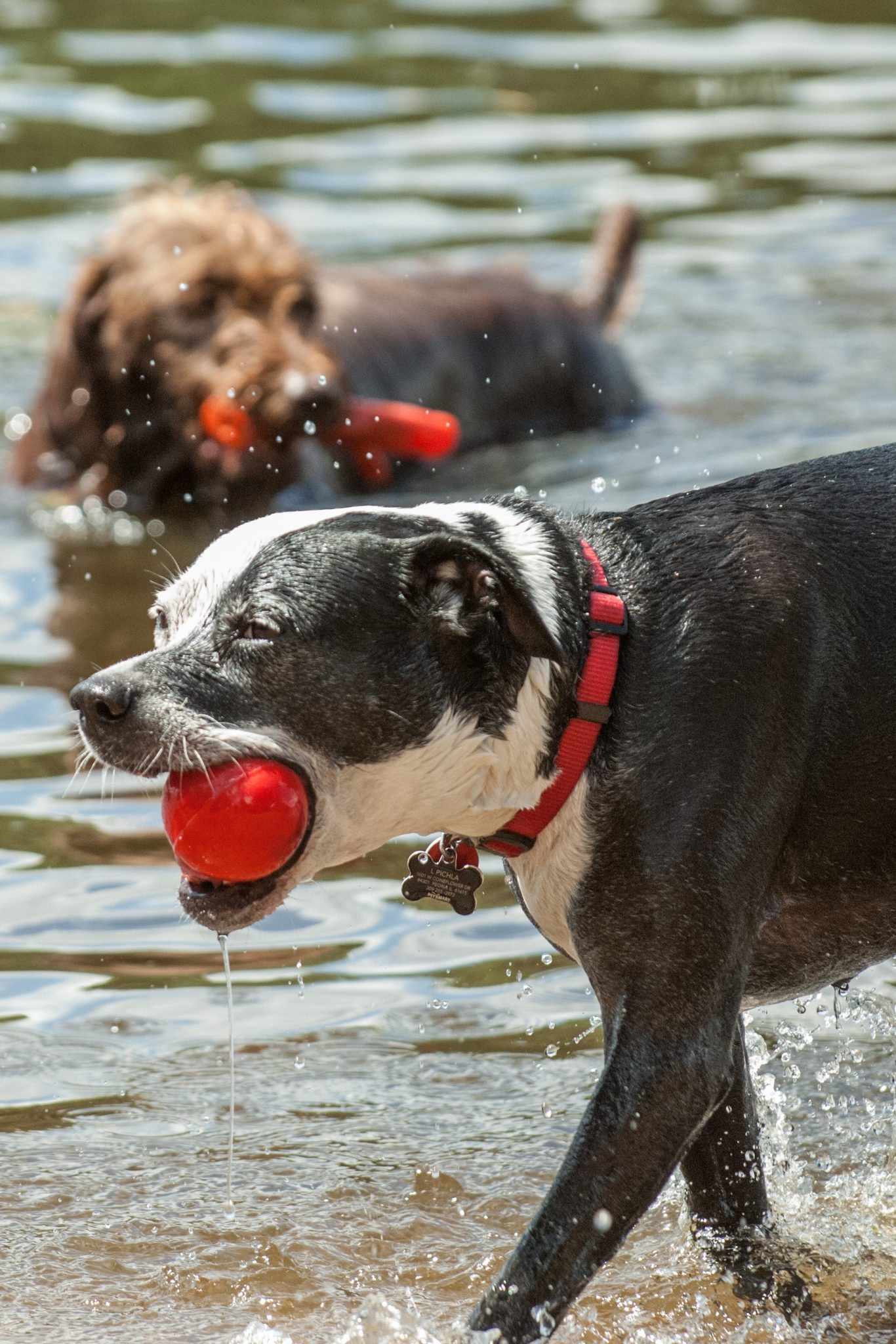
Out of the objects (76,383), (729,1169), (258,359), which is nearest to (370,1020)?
(729,1169)

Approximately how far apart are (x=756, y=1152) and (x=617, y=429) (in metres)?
5.55

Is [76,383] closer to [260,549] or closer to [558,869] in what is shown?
[260,549]

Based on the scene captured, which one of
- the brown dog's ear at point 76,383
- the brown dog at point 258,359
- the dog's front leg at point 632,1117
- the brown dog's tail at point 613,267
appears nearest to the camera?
the dog's front leg at point 632,1117

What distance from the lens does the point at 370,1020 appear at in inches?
205

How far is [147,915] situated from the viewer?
5.63m

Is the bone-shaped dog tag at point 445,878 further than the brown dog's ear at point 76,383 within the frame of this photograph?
No

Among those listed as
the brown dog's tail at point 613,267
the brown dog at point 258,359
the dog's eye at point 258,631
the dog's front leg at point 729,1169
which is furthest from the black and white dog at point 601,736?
the brown dog's tail at point 613,267

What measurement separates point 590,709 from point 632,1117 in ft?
2.34

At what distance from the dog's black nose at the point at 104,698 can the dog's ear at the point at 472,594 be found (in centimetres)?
54

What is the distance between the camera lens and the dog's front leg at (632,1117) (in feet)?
11.7

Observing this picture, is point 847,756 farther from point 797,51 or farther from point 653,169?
point 797,51

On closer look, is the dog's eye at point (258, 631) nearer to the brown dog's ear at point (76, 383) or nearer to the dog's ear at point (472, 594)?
the dog's ear at point (472, 594)

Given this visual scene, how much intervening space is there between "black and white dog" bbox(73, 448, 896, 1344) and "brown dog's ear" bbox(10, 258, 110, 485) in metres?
4.88

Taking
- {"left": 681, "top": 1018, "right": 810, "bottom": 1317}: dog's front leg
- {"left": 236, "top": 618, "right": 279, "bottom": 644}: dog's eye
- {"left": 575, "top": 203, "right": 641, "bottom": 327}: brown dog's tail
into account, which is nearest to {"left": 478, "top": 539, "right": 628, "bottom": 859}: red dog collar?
{"left": 236, "top": 618, "right": 279, "bottom": 644}: dog's eye
